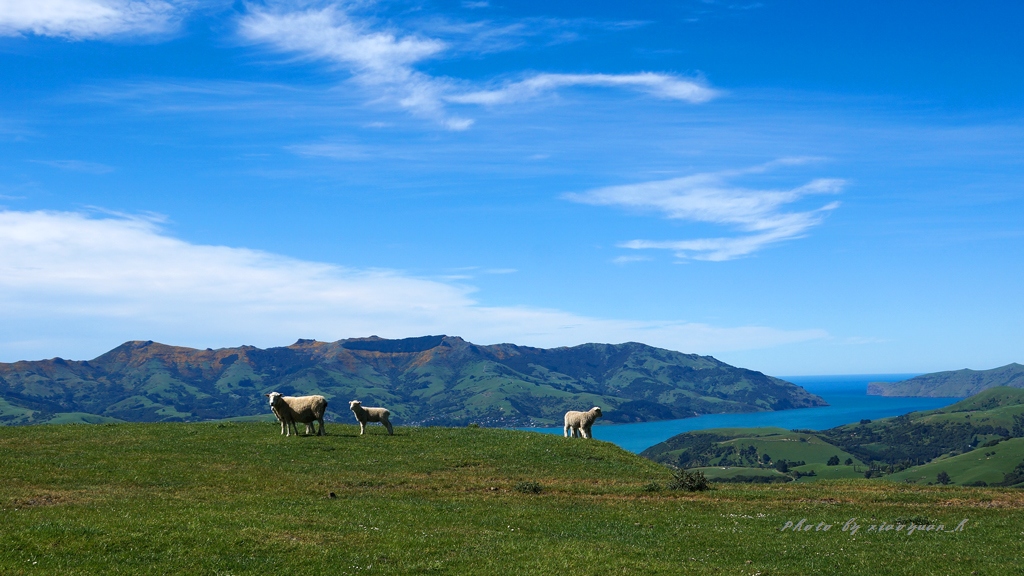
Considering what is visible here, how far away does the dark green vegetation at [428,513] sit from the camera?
1952 centimetres

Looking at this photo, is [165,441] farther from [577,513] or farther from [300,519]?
[577,513]

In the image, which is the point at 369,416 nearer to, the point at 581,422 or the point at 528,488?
the point at 581,422

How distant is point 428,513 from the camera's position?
27031mm

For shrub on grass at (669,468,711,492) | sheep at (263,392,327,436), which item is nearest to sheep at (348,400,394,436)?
sheep at (263,392,327,436)

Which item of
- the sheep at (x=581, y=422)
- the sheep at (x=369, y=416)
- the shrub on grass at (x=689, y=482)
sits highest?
the sheep at (x=369, y=416)

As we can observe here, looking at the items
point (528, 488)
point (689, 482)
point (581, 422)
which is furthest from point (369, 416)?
point (689, 482)

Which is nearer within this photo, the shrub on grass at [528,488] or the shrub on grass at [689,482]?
the shrub on grass at [528,488]

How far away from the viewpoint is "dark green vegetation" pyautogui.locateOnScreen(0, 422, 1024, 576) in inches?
768

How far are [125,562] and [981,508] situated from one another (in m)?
32.6

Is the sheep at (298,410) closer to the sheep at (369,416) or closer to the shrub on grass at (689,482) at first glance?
the sheep at (369,416)

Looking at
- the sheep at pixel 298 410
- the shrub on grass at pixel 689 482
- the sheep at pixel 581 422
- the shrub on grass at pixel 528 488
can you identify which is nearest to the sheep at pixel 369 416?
the sheep at pixel 298 410

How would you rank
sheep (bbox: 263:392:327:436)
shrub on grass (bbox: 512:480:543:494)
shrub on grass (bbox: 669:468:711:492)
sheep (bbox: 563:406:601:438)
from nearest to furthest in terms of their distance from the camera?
shrub on grass (bbox: 512:480:543:494), shrub on grass (bbox: 669:468:711:492), sheep (bbox: 263:392:327:436), sheep (bbox: 563:406:601:438)

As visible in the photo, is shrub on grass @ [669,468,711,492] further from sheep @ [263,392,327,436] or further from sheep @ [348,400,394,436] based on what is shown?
sheep @ [263,392,327,436]

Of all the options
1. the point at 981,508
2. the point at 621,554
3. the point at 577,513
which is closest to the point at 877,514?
the point at 981,508
